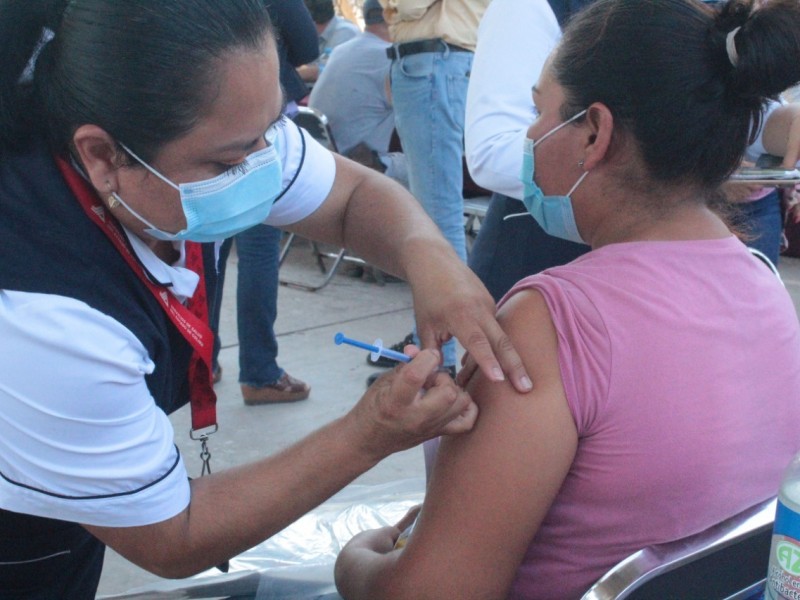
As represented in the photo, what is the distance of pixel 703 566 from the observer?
3.21ft

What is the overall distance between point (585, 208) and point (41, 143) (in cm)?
76

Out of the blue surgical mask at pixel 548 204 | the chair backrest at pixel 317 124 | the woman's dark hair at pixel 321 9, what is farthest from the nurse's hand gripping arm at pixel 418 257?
the woman's dark hair at pixel 321 9

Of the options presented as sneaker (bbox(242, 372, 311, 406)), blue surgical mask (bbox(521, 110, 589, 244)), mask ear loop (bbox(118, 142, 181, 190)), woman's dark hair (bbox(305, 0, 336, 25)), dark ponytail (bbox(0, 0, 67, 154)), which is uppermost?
dark ponytail (bbox(0, 0, 67, 154))

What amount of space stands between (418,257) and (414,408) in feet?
1.30

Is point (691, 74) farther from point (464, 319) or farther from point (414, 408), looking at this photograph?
point (414, 408)

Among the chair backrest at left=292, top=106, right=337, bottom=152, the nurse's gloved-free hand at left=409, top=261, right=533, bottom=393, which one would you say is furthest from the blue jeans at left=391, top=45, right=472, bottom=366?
the nurse's gloved-free hand at left=409, top=261, right=533, bottom=393

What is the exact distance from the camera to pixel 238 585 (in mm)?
1569

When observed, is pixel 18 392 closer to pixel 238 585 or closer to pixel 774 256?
pixel 238 585

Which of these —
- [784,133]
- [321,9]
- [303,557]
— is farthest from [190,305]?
[321,9]

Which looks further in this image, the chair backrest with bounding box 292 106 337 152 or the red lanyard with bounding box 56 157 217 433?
the chair backrest with bounding box 292 106 337 152

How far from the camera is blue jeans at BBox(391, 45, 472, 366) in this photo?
3322mm

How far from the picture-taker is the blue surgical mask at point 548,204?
4.52ft

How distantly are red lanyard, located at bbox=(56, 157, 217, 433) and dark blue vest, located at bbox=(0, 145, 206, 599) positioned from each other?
11mm

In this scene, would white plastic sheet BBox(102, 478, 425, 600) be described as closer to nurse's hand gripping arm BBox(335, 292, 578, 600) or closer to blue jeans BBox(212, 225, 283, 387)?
nurse's hand gripping arm BBox(335, 292, 578, 600)
